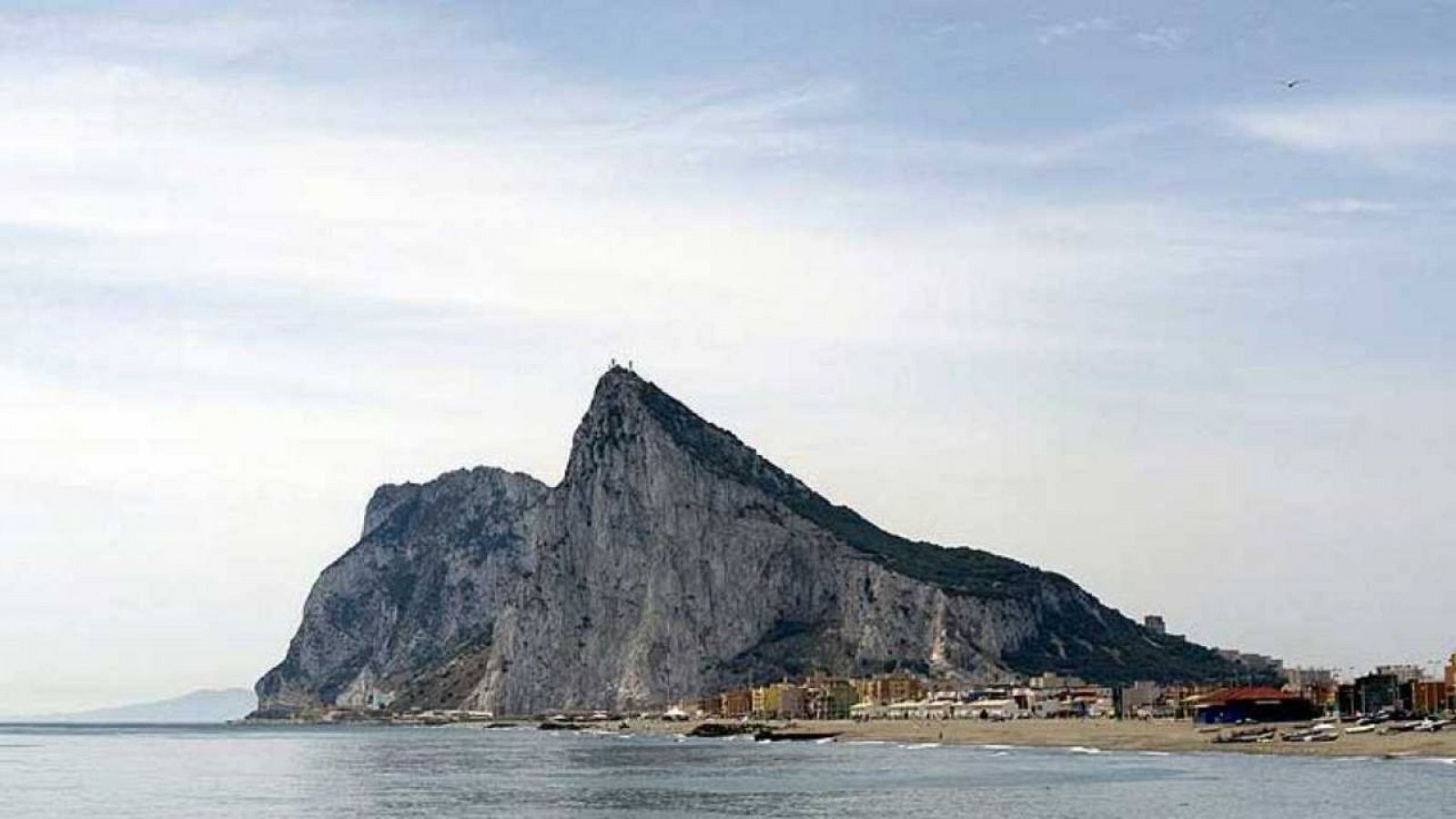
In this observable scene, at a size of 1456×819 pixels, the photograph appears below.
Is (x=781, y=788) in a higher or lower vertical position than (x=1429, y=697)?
lower

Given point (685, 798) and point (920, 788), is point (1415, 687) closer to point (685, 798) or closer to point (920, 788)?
point (920, 788)

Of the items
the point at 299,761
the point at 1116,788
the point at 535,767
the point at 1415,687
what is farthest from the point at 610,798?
the point at 1415,687

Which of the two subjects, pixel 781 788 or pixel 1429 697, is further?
pixel 1429 697

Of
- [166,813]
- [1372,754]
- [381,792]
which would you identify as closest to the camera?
[166,813]

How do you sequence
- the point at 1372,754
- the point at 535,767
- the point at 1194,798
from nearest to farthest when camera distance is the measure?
the point at 1194,798 → the point at 1372,754 → the point at 535,767

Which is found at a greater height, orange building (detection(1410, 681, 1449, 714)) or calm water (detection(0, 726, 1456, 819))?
orange building (detection(1410, 681, 1449, 714))

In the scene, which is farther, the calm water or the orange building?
the orange building

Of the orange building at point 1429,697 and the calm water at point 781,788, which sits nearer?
the calm water at point 781,788

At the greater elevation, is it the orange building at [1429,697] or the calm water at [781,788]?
the orange building at [1429,697]
